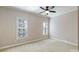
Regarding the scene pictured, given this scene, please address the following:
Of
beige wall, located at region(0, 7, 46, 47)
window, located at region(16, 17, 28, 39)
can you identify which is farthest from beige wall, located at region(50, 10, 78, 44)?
window, located at region(16, 17, 28, 39)

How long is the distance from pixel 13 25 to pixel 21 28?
0.23 m

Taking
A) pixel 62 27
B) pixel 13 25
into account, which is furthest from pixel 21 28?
pixel 62 27

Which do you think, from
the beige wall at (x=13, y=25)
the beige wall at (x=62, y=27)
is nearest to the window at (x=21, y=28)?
the beige wall at (x=13, y=25)

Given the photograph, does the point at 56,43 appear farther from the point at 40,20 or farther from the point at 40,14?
the point at 40,14

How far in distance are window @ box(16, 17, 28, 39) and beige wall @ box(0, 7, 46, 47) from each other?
88mm

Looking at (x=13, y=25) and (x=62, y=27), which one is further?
(x=62, y=27)

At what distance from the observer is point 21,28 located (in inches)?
59.7

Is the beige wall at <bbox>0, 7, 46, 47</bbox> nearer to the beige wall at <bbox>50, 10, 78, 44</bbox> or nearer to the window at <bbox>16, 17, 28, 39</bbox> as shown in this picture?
the window at <bbox>16, 17, 28, 39</bbox>

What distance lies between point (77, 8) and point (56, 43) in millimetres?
900

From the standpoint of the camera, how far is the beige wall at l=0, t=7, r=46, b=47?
153cm

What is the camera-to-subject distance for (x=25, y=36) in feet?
5.30

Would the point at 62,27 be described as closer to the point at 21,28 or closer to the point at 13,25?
the point at 21,28
